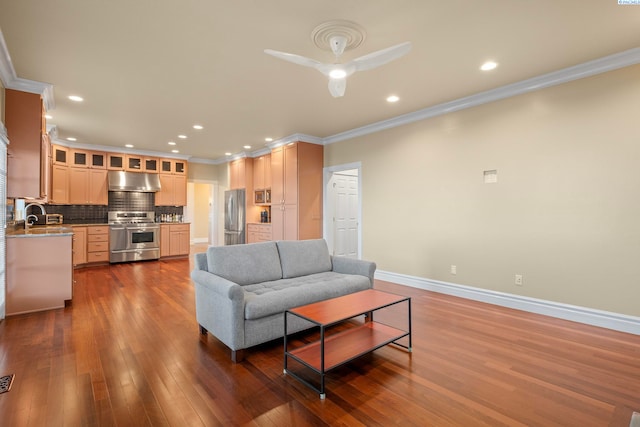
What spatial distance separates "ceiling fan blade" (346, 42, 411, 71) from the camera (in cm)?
225

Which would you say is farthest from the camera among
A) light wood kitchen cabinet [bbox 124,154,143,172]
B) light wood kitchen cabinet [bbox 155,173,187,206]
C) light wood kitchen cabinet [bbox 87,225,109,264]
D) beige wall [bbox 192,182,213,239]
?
beige wall [bbox 192,182,213,239]

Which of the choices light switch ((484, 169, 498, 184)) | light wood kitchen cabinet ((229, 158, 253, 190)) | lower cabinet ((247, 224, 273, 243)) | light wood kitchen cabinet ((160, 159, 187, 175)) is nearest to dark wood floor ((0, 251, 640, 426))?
light switch ((484, 169, 498, 184))

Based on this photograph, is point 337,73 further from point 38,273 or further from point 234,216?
point 234,216

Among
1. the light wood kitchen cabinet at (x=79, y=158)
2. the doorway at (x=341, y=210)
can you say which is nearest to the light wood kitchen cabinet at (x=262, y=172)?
the doorway at (x=341, y=210)

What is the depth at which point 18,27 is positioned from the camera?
8.59ft

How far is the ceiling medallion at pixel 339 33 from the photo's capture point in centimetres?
256

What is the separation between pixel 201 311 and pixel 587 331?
153 inches

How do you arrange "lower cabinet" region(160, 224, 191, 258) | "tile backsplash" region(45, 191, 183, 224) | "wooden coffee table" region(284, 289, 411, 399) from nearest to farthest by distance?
"wooden coffee table" region(284, 289, 411, 399), "tile backsplash" region(45, 191, 183, 224), "lower cabinet" region(160, 224, 191, 258)

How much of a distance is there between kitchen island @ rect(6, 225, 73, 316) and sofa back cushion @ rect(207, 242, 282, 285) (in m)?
2.28

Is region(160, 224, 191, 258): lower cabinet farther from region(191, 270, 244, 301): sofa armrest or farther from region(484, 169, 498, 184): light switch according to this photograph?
region(484, 169, 498, 184): light switch

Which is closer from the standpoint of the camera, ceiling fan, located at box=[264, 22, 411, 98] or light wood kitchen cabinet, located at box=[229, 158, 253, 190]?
ceiling fan, located at box=[264, 22, 411, 98]

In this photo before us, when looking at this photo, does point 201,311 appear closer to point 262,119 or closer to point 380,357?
point 380,357

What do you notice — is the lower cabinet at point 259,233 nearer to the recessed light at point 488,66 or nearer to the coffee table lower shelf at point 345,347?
the coffee table lower shelf at point 345,347

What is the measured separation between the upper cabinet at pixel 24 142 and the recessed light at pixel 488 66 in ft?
17.3
